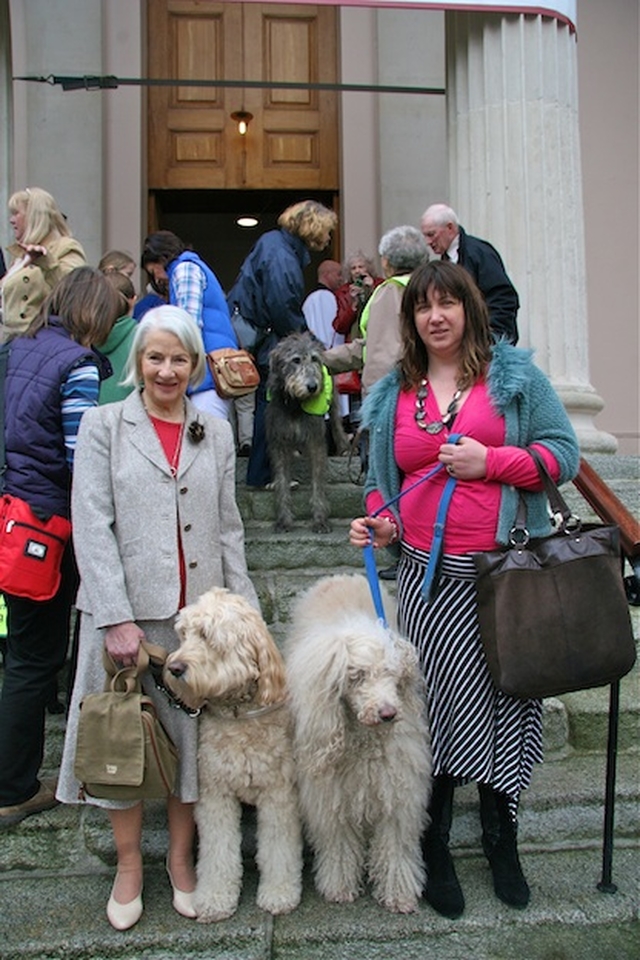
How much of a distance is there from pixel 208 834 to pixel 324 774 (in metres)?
0.47

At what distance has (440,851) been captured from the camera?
3006 millimetres

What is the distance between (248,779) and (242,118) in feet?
23.9

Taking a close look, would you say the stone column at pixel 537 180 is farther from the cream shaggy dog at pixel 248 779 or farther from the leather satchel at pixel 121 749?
the leather satchel at pixel 121 749

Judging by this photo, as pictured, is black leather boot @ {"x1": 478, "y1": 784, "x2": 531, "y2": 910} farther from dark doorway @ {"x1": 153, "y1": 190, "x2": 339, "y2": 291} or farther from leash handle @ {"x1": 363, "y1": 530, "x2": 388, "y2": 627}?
dark doorway @ {"x1": 153, "y1": 190, "x2": 339, "y2": 291}

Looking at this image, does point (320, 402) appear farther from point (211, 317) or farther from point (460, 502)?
point (460, 502)

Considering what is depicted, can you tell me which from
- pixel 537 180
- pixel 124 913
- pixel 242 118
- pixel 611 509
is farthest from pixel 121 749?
pixel 242 118

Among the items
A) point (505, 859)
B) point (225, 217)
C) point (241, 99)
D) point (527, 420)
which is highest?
point (241, 99)

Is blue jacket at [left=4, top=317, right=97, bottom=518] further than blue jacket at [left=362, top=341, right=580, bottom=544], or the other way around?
blue jacket at [left=4, top=317, right=97, bottom=518]

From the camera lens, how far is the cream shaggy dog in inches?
111

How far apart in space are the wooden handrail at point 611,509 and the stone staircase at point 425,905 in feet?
3.48

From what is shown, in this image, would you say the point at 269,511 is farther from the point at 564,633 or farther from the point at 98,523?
the point at 564,633

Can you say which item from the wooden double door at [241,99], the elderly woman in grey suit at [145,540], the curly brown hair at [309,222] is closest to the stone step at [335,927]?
the elderly woman in grey suit at [145,540]

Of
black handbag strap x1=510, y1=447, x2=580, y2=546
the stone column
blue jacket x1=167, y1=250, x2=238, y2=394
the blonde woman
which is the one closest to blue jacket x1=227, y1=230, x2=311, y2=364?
blue jacket x1=167, y1=250, x2=238, y2=394

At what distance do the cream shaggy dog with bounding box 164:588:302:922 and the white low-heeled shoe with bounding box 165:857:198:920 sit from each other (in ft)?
0.12
